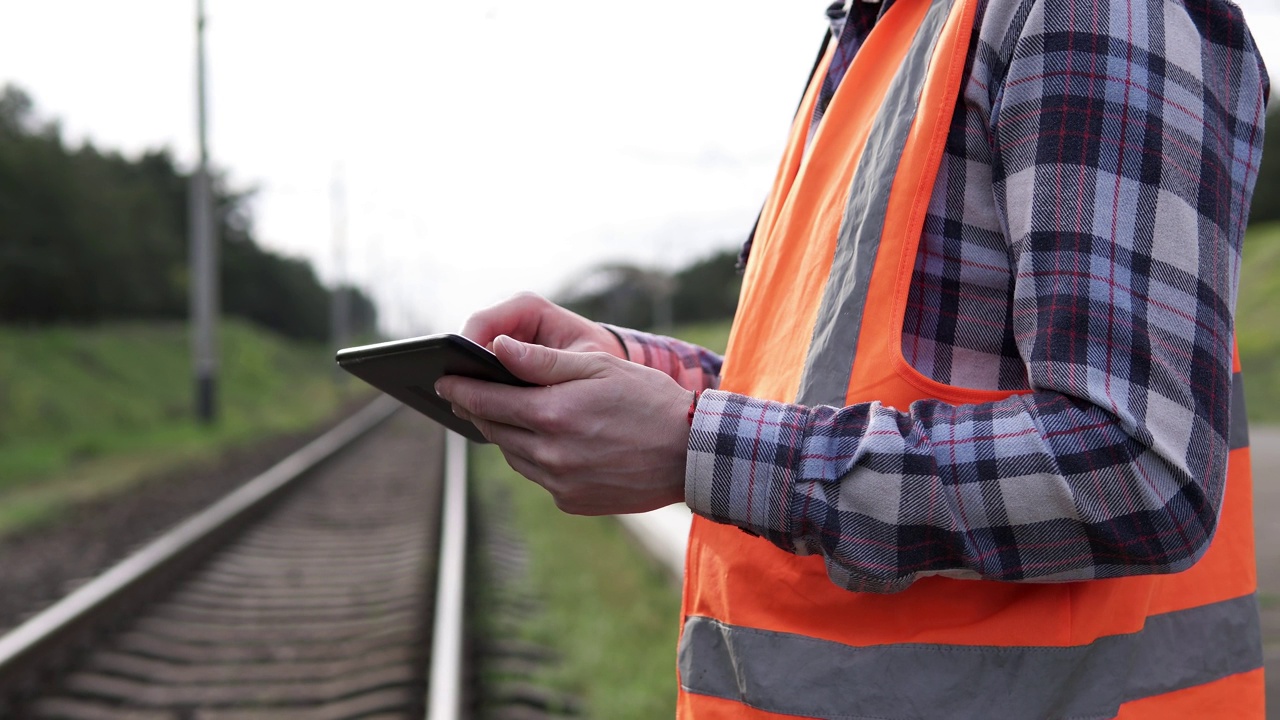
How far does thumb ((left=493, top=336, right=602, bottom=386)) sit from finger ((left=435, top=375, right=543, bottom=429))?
0.02m

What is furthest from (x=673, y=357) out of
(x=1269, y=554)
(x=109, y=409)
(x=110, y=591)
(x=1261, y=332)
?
(x=109, y=409)

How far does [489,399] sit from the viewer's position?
1.11 metres

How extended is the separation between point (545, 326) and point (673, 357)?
22cm

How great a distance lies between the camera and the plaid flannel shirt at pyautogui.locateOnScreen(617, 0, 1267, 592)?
3.03 ft

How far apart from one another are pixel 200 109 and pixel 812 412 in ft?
54.3

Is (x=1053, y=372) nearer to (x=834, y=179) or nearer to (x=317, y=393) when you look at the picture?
(x=834, y=179)

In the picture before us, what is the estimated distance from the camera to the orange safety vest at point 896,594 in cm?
104

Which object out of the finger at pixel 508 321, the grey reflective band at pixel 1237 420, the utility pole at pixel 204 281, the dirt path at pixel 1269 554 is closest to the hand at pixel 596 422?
the finger at pixel 508 321

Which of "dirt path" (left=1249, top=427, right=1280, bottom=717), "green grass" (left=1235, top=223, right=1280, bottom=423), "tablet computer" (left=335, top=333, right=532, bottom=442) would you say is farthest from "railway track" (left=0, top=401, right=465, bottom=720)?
"green grass" (left=1235, top=223, right=1280, bottom=423)

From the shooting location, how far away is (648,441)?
1.06m

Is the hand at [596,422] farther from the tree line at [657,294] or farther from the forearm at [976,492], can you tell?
the tree line at [657,294]

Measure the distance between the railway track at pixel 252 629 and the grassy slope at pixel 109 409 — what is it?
8.05 ft

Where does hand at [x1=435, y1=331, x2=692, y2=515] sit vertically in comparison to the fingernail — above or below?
below

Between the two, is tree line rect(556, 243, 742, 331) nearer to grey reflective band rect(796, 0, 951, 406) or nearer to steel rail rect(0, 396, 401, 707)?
steel rail rect(0, 396, 401, 707)
